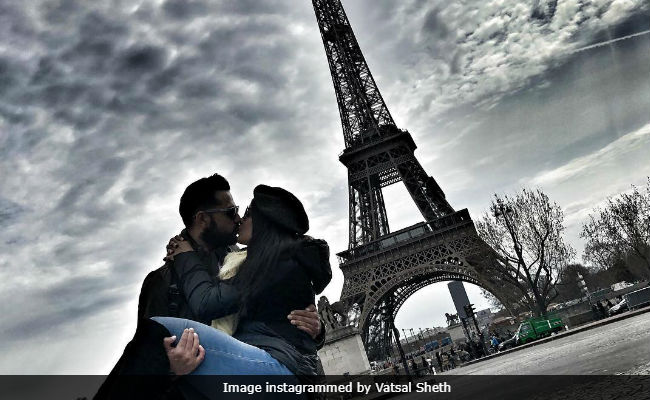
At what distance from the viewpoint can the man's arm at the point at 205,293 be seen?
1486mm

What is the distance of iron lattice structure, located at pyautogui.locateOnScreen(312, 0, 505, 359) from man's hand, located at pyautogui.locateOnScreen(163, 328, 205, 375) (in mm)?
30943

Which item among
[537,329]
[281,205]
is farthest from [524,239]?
[281,205]

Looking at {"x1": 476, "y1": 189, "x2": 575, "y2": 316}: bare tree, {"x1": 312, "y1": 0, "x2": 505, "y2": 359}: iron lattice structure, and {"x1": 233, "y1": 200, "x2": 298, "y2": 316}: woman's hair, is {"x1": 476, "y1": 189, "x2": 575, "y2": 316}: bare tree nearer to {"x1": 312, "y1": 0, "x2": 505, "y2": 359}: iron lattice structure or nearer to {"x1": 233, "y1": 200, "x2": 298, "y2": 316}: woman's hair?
{"x1": 312, "y1": 0, "x2": 505, "y2": 359}: iron lattice structure

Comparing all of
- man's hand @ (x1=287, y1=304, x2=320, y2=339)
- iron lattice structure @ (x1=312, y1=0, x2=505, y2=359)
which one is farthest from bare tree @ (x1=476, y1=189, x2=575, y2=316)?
man's hand @ (x1=287, y1=304, x2=320, y2=339)

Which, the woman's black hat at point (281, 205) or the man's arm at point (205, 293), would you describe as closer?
the man's arm at point (205, 293)

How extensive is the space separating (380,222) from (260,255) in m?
39.1

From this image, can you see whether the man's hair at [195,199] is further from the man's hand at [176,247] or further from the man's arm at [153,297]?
the man's arm at [153,297]

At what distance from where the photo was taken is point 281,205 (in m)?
1.71

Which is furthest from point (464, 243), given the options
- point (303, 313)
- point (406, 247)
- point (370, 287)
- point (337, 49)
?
point (303, 313)

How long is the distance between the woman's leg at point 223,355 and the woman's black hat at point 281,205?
0.45 m

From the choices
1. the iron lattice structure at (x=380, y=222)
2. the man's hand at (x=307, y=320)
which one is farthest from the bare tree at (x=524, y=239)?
the man's hand at (x=307, y=320)

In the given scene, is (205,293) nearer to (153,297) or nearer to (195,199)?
(153,297)

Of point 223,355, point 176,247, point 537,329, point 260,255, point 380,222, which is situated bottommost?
point 537,329

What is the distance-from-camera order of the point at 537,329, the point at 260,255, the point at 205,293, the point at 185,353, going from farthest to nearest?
the point at 537,329, the point at 260,255, the point at 205,293, the point at 185,353
